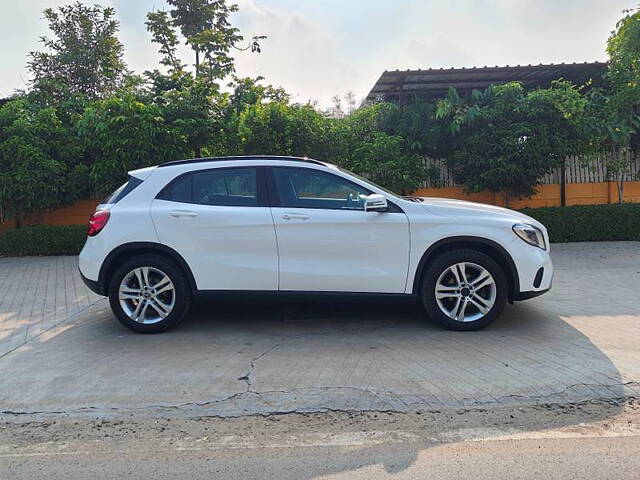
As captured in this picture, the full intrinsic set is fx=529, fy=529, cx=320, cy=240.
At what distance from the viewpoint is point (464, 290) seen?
5.38m

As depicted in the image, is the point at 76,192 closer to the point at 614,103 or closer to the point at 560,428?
the point at 560,428

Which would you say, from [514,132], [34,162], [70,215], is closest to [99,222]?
[34,162]

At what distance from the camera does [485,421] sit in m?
3.63

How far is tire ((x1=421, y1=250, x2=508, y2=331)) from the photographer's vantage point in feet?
17.5

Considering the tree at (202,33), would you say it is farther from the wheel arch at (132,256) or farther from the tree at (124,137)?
the wheel arch at (132,256)

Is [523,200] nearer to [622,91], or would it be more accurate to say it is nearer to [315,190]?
[622,91]

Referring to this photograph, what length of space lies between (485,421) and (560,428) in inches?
18.9

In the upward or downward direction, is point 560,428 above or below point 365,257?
below

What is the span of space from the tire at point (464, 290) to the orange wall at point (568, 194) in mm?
7628

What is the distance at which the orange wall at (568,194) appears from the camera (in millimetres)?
12859

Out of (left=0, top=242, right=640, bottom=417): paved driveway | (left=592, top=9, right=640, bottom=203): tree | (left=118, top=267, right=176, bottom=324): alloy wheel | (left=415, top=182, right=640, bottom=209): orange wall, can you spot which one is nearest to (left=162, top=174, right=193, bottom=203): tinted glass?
(left=118, top=267, right=176, bottom=324): alloy wheel

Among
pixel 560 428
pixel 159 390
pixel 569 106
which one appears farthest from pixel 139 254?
pixel 569 106

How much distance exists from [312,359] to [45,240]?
9175 mm

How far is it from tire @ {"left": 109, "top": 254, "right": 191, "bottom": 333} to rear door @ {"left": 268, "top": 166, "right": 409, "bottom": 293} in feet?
3.65
